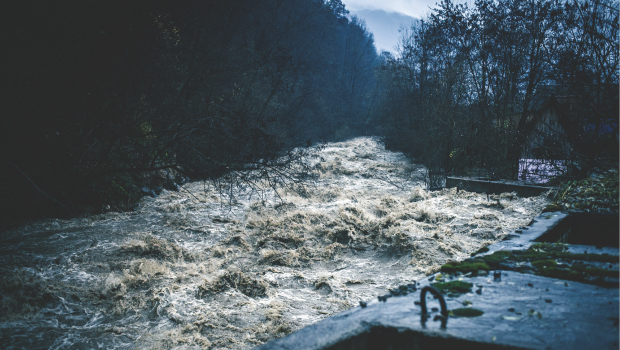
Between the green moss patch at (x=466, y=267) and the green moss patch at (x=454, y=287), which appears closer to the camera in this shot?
the green moss patch at (x=454, y=287)

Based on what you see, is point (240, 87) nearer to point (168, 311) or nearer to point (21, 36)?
point (21, 36)

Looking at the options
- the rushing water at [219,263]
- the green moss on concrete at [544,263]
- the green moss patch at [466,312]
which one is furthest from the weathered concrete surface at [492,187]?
the green moss patch at [466,312]

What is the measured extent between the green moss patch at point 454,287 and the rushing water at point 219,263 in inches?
101

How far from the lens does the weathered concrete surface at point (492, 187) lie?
1012cm

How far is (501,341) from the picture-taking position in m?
1.94

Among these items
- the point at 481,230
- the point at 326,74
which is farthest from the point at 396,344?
the point at 326,74

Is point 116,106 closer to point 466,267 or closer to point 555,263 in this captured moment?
point 466,267

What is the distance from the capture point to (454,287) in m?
2.67

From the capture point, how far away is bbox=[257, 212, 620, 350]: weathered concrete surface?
197 cm

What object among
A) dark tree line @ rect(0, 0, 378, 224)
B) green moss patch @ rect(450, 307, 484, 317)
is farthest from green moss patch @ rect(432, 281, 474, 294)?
dark tree line @ rect(0, 0, 378, 224)

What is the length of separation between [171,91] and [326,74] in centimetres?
3272

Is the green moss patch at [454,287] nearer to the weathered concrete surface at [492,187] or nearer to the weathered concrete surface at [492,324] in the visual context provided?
the weathered concrete surface at [492,324]

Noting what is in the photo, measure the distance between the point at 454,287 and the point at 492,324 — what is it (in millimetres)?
532

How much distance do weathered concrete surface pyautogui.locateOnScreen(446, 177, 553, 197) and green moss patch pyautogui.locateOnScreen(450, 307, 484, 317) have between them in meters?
8.75
